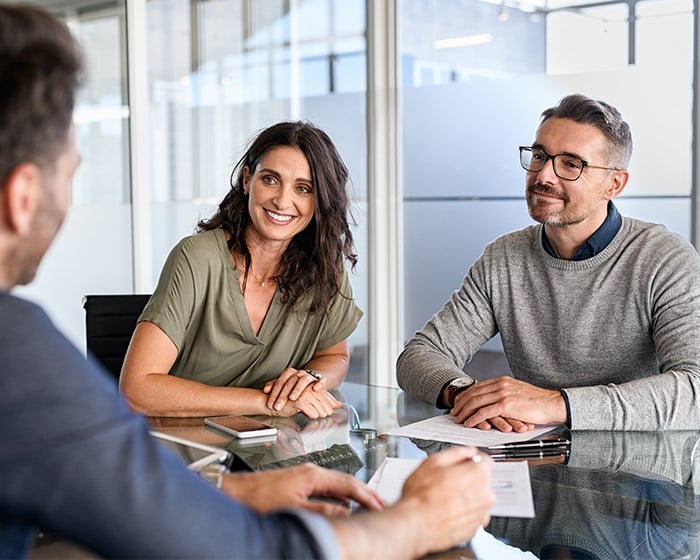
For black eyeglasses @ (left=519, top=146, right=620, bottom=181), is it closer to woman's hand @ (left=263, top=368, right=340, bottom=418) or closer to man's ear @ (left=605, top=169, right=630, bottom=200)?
man's ear @ (left=605, top=169, right=630, bottom=200)

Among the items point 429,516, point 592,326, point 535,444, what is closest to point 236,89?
point 592,326

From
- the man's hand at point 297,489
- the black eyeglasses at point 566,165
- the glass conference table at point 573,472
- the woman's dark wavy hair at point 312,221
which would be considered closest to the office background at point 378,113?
the woman's dark wavy hair at point 312,221

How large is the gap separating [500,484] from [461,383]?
0.67 metres

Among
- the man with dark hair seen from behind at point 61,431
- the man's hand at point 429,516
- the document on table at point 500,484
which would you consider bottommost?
the document on table at point 500,484

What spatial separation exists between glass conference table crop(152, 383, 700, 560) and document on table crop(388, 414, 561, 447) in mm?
42

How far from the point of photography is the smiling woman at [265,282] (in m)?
2.45

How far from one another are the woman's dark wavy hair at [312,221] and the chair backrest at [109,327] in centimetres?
44

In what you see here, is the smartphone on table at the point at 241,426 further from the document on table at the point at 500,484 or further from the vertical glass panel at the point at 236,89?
the vertical glass panel at the point at 236,89

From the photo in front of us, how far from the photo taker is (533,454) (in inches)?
72.9

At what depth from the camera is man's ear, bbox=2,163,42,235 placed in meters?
0.92

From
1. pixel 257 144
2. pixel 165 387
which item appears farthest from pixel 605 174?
pixel 165 387

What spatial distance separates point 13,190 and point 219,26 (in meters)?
3.65

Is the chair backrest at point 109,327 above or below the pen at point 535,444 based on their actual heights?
above

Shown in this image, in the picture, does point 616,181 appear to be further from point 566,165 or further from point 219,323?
point 219,323
